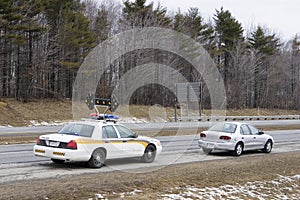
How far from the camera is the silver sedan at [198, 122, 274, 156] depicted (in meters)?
17.3

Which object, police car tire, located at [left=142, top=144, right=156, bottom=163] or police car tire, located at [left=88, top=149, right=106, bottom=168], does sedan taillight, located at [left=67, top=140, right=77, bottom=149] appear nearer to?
police car tire, located at [left=88, top=149, right=106, bottom=168]

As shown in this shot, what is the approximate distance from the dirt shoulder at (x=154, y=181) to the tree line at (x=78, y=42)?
26406 mm

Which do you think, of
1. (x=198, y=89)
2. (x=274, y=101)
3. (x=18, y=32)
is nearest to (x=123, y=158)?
(x=198, y=89)

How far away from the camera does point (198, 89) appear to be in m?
44.3

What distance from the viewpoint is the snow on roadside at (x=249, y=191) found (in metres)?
10.2

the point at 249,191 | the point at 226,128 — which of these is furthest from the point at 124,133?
the point at 226,128

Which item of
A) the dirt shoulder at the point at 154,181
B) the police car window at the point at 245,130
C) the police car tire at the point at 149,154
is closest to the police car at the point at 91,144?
the police car tire at the point at 149,154

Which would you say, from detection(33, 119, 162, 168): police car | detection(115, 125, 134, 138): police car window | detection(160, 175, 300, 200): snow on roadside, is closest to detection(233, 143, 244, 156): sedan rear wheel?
detection(160, 175, 300, 200): snow on roadside

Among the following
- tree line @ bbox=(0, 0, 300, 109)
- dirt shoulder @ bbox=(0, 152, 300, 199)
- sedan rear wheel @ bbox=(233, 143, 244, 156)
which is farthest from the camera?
tree line @ bbox=(0, 0, 300, 109)

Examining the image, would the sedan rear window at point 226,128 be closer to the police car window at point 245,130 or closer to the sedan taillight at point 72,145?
the police car window at point 245,130

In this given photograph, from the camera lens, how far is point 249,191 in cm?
1147

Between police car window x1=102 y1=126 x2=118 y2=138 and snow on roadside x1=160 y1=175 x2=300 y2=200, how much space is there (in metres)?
3.59

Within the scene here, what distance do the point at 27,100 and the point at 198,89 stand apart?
56.7ft

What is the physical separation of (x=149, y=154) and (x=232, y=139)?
4.31m
